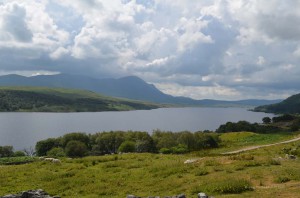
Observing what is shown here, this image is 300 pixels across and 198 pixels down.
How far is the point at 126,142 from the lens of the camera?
105938 mm

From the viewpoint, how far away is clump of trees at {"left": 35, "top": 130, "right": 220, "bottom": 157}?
11000cm

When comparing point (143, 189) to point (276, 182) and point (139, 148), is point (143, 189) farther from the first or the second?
point (139, 148)

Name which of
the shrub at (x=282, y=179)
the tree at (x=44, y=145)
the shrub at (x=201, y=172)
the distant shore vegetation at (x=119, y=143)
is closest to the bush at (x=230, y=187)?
the shrub at (x=282, y=179)

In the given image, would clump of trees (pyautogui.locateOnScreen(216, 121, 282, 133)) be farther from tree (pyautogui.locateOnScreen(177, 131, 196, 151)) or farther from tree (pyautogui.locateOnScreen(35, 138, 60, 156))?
tree (pyautogui.locateOnScreen(35, 138, 60, 156))

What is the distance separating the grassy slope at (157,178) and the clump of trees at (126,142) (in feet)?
202

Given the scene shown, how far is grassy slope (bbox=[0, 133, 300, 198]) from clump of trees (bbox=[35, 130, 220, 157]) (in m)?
61.6

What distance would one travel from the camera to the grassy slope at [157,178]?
27922 millimetres

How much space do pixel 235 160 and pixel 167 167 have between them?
24.3 feet

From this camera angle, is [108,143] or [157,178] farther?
[108,143]

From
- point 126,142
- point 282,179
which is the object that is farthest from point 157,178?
point 126,142

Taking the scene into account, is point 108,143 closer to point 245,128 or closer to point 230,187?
point 245,128

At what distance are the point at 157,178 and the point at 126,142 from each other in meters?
72.6

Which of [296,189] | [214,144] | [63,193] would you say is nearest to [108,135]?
[214,144]

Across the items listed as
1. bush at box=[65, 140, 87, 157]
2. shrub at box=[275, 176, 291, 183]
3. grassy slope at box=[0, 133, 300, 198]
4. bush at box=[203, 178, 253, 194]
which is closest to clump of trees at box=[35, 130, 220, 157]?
bush at box=[65, 140, 87, 157]
